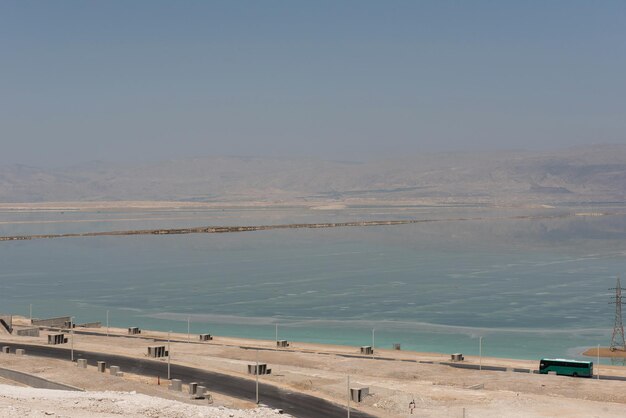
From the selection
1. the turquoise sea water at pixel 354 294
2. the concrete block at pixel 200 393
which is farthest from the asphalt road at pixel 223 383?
the turquoise sea water at pixel 354 294

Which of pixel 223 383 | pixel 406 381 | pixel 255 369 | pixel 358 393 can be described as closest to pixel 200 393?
pixel 223 383

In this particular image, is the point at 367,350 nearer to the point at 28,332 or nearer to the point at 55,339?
the point at 55,339

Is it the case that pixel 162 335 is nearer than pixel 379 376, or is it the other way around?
pixel 379 376

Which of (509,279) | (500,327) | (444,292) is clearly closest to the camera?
(500,327)

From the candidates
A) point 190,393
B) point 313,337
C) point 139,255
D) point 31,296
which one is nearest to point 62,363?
point 190,393

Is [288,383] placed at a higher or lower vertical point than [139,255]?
lower

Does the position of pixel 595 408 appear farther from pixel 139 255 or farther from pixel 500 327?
pixel 139 255
